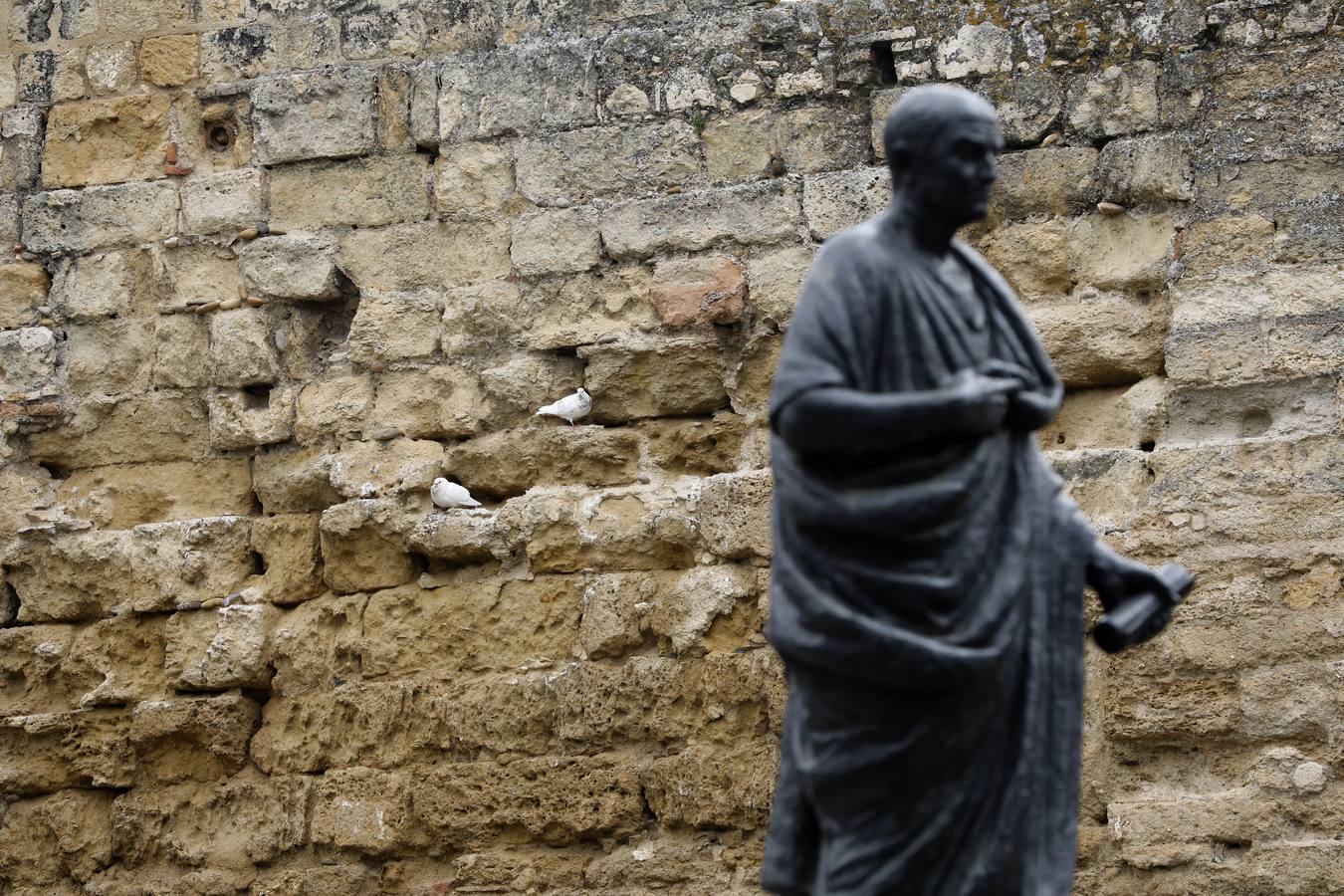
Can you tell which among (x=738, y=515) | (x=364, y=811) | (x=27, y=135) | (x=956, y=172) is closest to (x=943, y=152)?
(x=956, y=172)

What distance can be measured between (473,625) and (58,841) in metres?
1.47

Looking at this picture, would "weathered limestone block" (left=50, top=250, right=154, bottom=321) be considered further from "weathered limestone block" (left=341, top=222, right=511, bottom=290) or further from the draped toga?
the draped toga

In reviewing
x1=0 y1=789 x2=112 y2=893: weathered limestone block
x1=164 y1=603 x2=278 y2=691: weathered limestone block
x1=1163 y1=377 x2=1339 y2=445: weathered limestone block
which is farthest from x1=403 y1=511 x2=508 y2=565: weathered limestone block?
x1=1163 y1=377 x2=1339 y2=445: weathered limestone block

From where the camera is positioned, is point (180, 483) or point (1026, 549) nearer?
point (1026, 549)

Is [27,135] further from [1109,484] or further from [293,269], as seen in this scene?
[1109,484]

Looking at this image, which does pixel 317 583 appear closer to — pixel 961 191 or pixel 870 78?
pixel 870 78

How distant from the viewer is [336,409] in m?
6.83

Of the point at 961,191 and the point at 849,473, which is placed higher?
the point at 961,191

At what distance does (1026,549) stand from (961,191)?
58 cm

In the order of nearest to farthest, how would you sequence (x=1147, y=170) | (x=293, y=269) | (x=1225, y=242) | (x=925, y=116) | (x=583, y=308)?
(x=925, y=116), (x=1225, y=242), (x=1147, y=170), (x=583, y=308), (x=293, y=269)

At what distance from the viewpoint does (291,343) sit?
693 cm

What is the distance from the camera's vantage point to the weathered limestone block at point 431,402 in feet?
22.0

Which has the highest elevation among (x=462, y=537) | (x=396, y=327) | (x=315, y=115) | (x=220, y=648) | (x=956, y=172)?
(x=956, y=172)

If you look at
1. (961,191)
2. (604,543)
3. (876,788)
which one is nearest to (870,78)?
(604,543)
